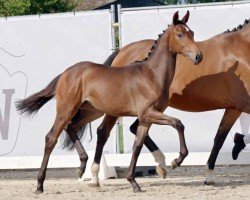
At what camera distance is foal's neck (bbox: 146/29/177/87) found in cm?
907

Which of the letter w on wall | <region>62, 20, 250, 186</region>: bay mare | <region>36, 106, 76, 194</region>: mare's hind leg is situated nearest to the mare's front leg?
<region>62, 20, 250, 186</region>: bay mare

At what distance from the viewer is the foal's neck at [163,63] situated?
29.8 feet

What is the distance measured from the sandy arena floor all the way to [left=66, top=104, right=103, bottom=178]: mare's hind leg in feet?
1.05

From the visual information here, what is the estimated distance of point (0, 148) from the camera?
1152 centimetres

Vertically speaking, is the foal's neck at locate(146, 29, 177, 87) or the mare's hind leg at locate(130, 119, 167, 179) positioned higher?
Result: the foal's neck at locate(146, 29, 177, 87)

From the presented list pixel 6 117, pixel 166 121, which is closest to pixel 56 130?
pixel 166 121

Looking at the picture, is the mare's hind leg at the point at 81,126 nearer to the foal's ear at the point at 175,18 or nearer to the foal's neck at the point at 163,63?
the foal's neck at the point at 163,63

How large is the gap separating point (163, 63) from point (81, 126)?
1608 mm

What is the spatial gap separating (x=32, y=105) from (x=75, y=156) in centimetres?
153

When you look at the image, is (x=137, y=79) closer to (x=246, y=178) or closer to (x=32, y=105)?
(x=32, y=105)

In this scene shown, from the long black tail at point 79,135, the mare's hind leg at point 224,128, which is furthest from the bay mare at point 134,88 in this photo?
the mare's hind leg at point 224,128

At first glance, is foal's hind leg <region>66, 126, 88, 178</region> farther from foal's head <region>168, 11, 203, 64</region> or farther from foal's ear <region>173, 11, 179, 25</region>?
foal's ear <region>173, 11, 179, 25</region>

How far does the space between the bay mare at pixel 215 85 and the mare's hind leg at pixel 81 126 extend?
2 centimetres

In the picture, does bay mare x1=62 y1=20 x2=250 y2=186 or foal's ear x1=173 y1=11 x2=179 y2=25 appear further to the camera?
bay mare x1=62 y1=20 x2=250 y2=186
